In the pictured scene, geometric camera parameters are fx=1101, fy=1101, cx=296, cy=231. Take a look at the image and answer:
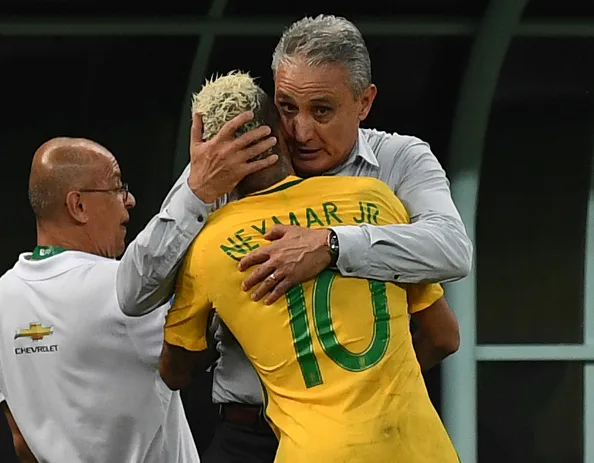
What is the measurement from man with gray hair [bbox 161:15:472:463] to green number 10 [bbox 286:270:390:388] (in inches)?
1.6

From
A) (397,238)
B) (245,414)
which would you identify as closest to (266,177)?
(397,238)

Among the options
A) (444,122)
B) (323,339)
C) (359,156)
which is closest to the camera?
(323,339)

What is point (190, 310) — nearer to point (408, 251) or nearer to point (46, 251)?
point (408, 251)

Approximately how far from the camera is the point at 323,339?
1.94m

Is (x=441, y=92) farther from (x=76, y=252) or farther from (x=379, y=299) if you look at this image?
(x=379, y=299)

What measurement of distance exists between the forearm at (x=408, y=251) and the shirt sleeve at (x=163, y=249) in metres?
0.27

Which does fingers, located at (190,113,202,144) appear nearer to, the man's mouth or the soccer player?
the soccer player

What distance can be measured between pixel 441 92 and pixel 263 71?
70 cm

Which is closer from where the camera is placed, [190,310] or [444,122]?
[190,310]

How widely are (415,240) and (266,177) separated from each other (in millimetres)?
302

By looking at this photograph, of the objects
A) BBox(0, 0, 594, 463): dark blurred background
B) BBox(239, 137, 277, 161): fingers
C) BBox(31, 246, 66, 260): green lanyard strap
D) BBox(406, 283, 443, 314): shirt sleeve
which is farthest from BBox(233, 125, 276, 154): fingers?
BBox(0, 0, 594, 463): dark blurred background

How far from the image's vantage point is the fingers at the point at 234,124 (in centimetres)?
202

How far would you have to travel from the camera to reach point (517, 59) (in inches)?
167

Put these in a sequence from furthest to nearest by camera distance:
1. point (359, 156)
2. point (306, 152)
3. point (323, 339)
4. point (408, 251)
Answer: point (359, 156)
point (306, 152)
point (408, 251)
point (323, 339)
